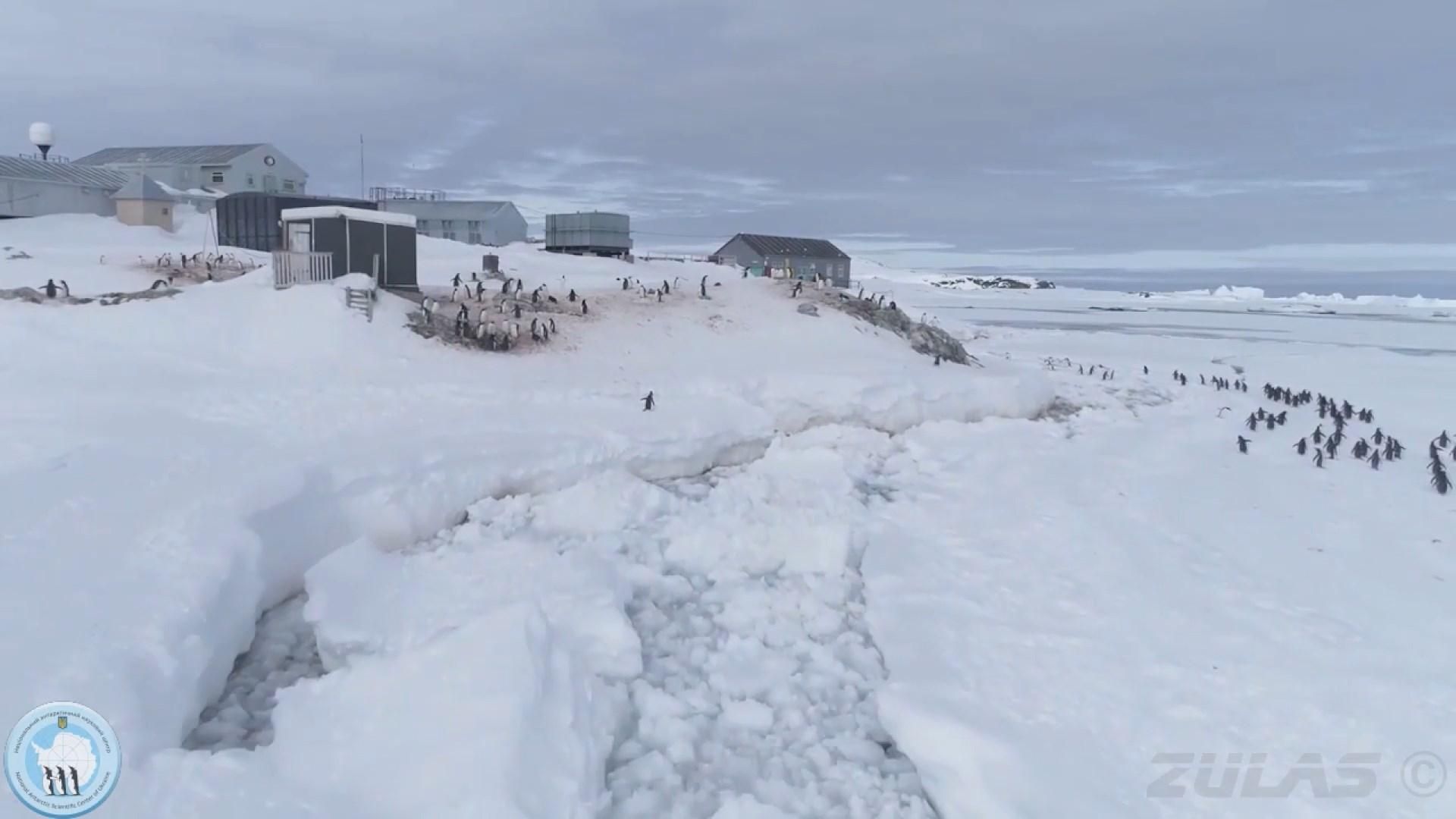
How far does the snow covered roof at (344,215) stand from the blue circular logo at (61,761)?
47.3 ft

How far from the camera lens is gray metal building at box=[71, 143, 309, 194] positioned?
43.1m

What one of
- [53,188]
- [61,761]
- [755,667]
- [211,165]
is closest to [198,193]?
[211,165]

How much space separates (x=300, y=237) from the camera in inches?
745

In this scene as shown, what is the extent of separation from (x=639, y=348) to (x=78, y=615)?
12818mm

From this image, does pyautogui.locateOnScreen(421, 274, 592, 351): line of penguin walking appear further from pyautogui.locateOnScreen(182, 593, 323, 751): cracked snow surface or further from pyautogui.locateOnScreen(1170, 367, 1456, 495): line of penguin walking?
pyautogui.locateOnScreen(1170, 367, 1456, 495): line of penguin walking

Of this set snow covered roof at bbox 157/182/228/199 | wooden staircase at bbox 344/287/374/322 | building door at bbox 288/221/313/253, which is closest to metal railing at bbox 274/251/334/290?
building door at bbox 288/221/313/253

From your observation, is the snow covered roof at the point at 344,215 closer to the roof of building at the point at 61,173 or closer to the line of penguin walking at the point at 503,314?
the line of penguin walking at the point at 503,314

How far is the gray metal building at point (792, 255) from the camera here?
153 feet

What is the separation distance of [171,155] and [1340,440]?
165 ft

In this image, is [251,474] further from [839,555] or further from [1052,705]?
[1052,705]

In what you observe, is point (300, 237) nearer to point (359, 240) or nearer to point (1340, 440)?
point (359, 240)

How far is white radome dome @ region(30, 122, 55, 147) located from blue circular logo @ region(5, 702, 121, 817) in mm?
44900

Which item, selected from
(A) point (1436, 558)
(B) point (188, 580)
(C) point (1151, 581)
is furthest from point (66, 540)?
(A) point (1436, 558)

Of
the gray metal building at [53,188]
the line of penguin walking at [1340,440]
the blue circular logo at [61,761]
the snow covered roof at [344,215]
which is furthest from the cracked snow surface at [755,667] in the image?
the gray metal building at [53,188]
